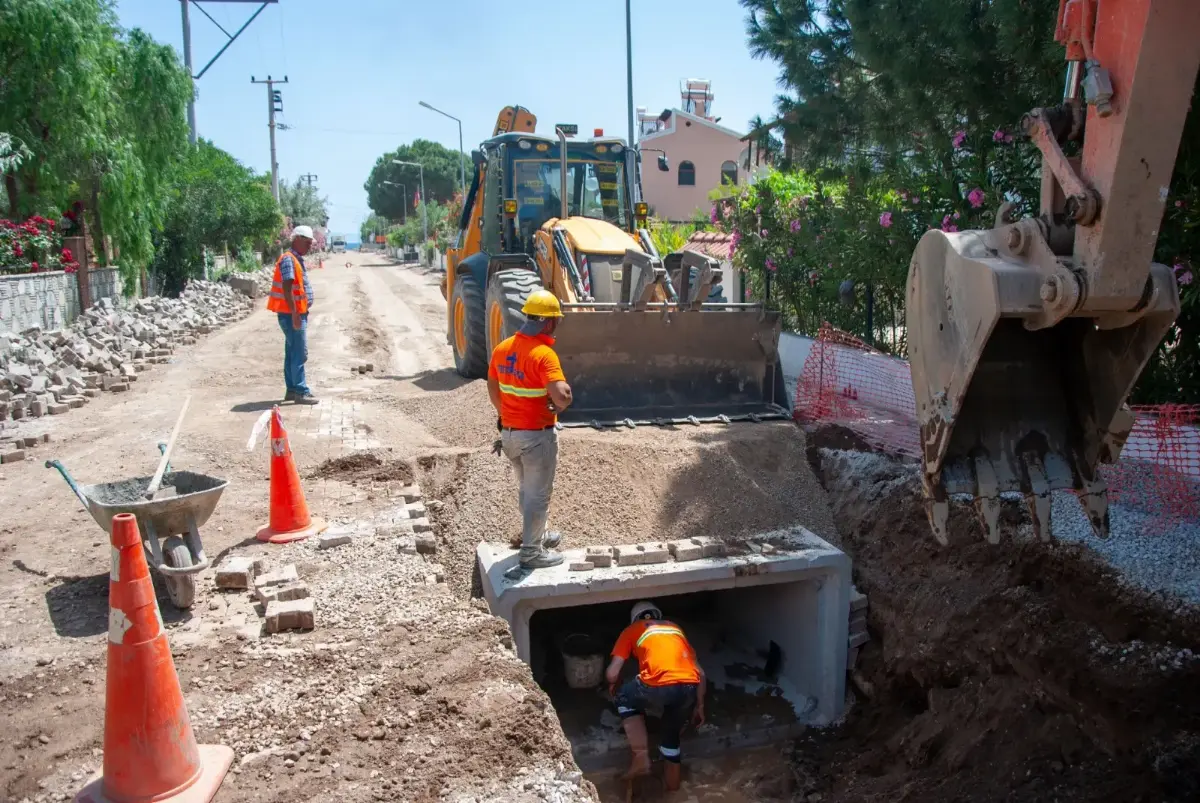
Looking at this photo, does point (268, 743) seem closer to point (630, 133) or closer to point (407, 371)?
point (407, 371)

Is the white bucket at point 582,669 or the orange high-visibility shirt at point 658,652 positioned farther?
the white bucket at point 582,669

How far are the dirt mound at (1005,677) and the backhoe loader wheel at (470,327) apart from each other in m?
5.45

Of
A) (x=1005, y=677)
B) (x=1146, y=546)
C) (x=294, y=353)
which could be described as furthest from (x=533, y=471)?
(x=294, y=353)

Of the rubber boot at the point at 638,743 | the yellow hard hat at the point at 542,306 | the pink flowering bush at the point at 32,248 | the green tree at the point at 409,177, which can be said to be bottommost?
the rubber boot at the point at 638,743

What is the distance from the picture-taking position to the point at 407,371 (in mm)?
13148

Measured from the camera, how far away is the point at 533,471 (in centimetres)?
534

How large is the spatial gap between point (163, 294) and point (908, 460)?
2089 cm

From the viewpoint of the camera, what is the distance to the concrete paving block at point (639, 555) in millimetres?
5816

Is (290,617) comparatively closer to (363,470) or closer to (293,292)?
(363,470)

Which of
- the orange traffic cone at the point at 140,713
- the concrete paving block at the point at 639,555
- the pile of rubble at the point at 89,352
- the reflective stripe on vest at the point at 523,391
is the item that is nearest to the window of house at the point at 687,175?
the pile of rubble at the point at 89,352

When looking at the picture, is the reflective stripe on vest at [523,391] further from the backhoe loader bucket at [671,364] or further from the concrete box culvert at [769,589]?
the backhoe loader bucket at [671,364]

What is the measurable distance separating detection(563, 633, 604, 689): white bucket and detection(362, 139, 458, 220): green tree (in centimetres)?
8444

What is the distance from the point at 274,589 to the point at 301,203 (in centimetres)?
5765

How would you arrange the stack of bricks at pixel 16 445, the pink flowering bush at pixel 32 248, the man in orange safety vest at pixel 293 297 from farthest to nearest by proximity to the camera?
1. the pink flowering bush at pixel 32 248
2. the man in orange safety vest at pixel 293 297
3. the stack of bricks at pixel 16 445
